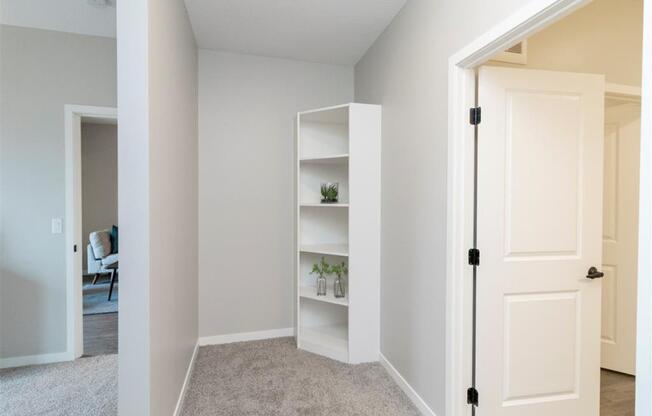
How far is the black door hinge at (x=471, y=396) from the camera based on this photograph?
175cm

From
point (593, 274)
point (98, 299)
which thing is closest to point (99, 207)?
point (98, 299)

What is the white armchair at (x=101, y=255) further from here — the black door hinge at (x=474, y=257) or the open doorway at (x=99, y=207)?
the black door hinge at (x=474, y=257)

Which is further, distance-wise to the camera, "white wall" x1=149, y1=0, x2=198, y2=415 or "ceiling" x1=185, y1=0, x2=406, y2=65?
"ceiling" x1=185, y1=0, x2=406, y2=65

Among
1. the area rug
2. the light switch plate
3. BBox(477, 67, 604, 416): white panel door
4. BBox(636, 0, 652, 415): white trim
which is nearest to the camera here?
BBox(636, 0, 652, 415): white trim

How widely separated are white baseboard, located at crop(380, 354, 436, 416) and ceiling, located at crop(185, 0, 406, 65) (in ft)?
8.69

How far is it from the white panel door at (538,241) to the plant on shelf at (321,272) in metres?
1.52

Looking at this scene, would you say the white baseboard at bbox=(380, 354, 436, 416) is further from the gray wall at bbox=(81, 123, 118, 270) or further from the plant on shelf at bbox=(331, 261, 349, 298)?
the gray wall at bbox=(81, 123, 118, 270)

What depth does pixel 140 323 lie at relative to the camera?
1.37 meters

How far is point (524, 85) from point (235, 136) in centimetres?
233

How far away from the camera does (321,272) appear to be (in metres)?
3.08

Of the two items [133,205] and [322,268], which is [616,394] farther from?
[133,205]

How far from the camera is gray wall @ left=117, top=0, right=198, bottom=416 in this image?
4.47 feet

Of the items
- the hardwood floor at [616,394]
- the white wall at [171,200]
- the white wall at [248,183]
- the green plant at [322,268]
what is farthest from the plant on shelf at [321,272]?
the hardwood floor at [616,394]

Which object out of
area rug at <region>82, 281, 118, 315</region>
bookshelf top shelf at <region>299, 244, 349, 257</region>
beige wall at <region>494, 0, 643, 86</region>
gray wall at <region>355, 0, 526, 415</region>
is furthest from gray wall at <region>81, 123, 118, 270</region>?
beige wall at <region>494, 0, 643, 86</region>
